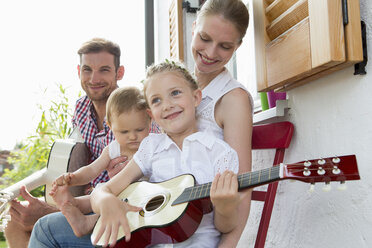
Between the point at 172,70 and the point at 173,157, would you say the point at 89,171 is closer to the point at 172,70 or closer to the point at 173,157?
the point at 173,157

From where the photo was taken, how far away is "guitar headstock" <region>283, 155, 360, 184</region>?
767mm

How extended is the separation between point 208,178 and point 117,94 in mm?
677

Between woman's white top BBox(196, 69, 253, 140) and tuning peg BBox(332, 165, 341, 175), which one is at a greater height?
woman's white top BBox(196, 69, 253, 140)

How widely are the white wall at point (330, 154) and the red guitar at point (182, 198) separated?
0.27 m

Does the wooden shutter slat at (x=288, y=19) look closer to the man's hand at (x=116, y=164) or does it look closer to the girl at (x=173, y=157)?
the girl at (x=173, y=157)

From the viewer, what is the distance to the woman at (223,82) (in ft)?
4.28

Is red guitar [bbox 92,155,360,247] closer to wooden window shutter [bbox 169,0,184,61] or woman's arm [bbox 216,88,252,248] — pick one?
woman's arm [bbox 216,88,252,248]

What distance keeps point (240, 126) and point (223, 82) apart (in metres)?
0.23

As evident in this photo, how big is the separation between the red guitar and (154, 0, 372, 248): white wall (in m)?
0.27

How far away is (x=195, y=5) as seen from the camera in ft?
9.84

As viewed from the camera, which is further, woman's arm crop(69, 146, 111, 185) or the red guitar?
woman's arm crop(69, 146, 111, 185)

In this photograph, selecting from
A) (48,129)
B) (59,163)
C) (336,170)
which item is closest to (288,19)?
(336,170)

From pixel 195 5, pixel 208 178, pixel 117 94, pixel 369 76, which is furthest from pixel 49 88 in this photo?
pixel 369 76

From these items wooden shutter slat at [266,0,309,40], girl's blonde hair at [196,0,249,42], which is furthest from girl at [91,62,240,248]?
wooden shutter slat at [266,0,309,40]
